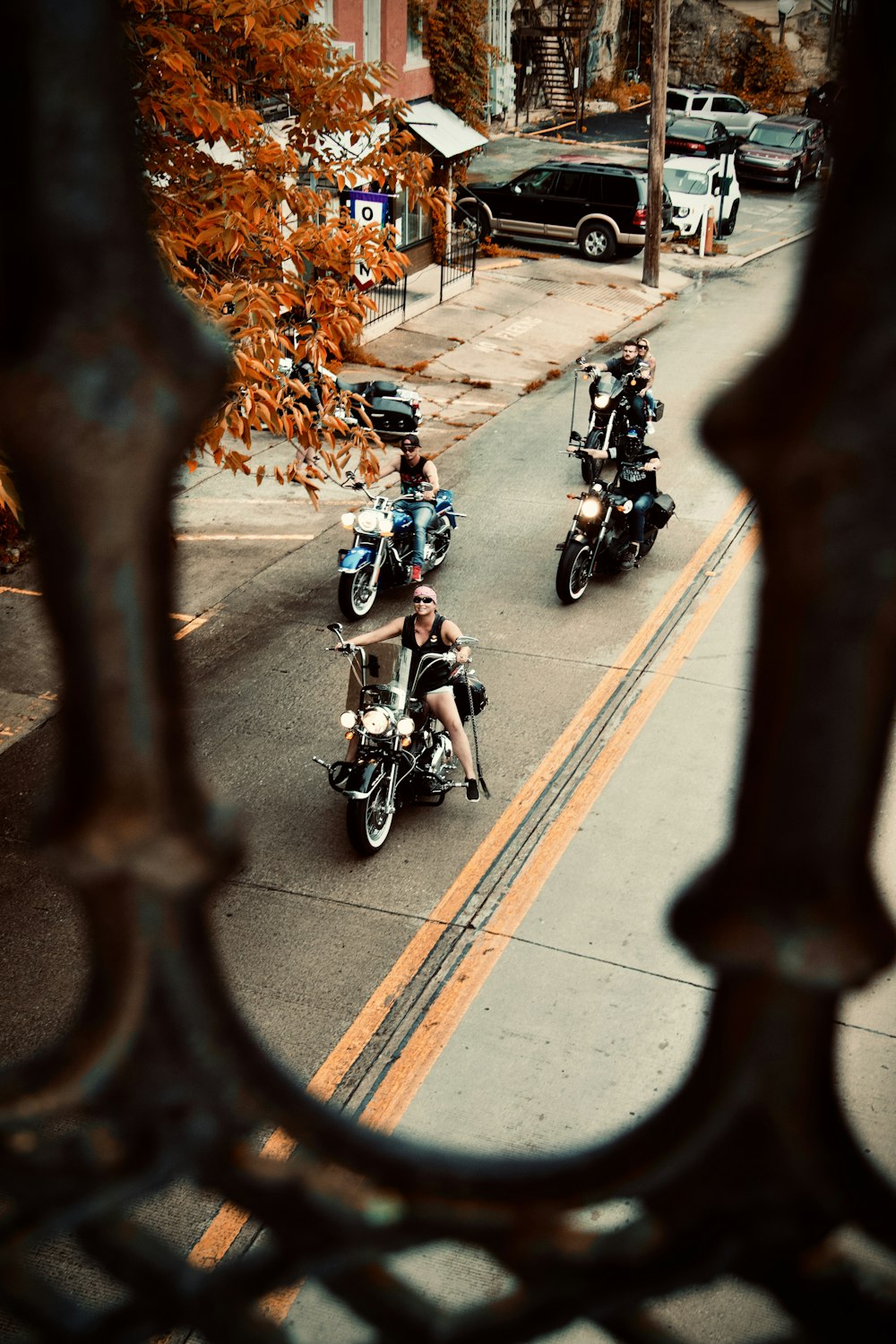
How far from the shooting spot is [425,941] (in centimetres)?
821

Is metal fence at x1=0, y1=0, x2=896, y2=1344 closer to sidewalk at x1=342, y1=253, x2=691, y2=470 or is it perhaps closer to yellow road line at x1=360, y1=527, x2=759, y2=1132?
yellow road line at x1=360, y1=527, x2=759, y2=1132

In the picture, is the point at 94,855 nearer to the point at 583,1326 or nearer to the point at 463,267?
the point at 583,1326

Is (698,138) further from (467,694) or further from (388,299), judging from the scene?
(467,694)

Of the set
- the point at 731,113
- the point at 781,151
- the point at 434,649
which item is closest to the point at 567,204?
the point at 781,151

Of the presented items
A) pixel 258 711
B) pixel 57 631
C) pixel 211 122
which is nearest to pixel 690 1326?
pixel 57 631

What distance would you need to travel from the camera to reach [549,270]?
91.2 ft

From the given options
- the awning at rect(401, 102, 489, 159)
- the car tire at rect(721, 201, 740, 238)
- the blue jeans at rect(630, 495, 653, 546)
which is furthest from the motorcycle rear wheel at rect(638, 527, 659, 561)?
the car tire at rect(721, 201, 740, 238)

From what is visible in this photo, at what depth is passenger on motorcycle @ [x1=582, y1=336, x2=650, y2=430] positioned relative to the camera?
45.7 feet

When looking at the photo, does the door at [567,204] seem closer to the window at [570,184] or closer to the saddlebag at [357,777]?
the window at [570,184]

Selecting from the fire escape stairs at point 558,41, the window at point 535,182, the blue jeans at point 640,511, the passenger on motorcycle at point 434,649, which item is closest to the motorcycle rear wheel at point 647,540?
the blue jeans at point 640,511

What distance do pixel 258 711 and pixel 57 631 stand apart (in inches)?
382

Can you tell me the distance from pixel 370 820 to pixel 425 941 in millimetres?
1126

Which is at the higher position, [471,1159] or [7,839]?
[471,1159]

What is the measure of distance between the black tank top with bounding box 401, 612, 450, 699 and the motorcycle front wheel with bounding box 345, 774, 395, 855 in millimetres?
734
